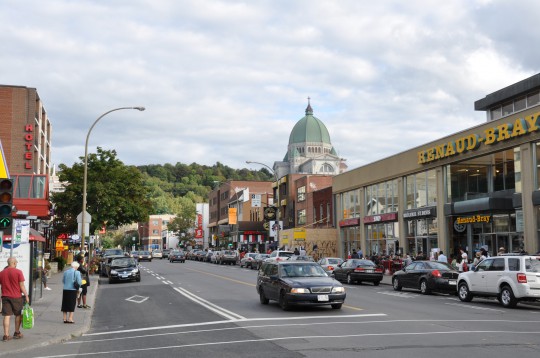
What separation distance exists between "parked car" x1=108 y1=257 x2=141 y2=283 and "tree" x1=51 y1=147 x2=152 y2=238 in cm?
1034

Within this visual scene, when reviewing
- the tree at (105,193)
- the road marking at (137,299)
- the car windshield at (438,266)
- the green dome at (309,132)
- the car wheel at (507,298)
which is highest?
the green dome at (309,132)

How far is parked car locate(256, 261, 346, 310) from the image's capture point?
685 inches

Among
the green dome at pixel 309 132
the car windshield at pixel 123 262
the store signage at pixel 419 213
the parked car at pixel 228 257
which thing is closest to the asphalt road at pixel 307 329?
the car windshield at pixel 123 262

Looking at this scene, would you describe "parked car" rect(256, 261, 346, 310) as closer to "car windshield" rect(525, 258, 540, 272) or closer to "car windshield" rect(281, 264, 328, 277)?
"car windshield" rect(281, 264, 328, 277)

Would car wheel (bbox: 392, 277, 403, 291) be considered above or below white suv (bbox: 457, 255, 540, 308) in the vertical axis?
below

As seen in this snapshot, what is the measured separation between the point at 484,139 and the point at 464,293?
14215mm

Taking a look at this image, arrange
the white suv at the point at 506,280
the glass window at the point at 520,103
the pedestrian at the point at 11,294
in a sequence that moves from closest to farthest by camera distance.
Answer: the pedestrian at the point at 11,294 < the white suv at the point at 506,280 < the glass window at the point at 520,103

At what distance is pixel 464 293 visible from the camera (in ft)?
72.1

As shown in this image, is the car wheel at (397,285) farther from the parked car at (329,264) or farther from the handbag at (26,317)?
the handbag at (26,317)

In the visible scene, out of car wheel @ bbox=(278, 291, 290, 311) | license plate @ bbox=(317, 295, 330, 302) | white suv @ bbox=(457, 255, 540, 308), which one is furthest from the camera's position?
white suv @ bbox=(457, 255, 540, 308)

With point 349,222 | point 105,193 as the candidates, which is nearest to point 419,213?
point 349,222

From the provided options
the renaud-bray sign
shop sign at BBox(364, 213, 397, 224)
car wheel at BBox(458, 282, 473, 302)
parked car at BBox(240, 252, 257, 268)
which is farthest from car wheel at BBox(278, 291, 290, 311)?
parked car at BBox(240, 252, 257, 268)

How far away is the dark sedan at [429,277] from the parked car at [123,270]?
15.4 meters

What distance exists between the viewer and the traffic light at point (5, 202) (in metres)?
13.2
